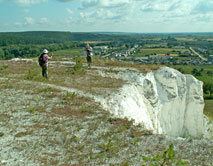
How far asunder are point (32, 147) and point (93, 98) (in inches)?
216

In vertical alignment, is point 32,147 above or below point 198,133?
above

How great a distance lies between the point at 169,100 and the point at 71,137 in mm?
14623

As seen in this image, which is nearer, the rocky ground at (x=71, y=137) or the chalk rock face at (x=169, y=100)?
the rocky ground at (x=71, y=137)

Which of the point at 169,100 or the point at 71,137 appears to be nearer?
the point at 71,137

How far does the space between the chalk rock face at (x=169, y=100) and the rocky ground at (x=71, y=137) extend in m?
6.03

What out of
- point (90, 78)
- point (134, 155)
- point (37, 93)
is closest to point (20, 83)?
point (37, 93)

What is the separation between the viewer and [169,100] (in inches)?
783

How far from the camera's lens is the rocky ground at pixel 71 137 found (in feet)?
20.9

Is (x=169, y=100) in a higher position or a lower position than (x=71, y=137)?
lower

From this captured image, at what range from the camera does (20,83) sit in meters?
13.9

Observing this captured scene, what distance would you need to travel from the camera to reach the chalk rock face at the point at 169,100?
56.1ft

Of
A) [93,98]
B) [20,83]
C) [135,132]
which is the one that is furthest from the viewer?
[20,83]

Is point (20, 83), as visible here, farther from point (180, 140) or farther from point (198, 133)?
point (198, 133)

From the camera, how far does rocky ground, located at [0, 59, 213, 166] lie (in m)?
6.38
